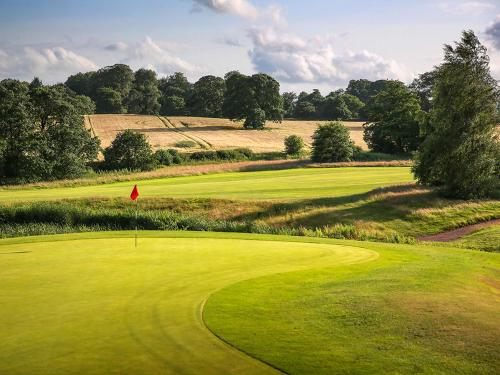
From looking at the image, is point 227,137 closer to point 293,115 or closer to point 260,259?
point 293,115

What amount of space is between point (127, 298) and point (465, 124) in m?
36.6

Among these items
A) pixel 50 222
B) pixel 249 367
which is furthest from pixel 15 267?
pixel 50 222

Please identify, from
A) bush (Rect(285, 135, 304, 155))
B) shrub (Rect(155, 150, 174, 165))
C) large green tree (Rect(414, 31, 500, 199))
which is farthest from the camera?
bush (Rect(285, 135, 304, 155))

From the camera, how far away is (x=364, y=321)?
9781mm

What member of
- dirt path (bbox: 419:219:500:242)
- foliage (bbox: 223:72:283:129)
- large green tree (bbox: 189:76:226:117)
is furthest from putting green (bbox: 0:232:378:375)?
large green tree (bbox: 189:76:226:117)

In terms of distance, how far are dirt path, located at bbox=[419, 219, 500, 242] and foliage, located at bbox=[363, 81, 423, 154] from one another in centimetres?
4402

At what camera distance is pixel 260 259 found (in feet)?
51.8

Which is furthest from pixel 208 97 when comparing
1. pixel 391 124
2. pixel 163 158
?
pixel 163 158

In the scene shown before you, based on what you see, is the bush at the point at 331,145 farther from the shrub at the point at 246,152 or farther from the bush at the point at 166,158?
the bush at the point at 166,158

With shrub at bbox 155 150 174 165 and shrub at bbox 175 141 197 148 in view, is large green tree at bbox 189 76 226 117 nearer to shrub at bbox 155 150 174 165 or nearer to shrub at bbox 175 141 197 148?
shrub at bbox 175 141 197 148

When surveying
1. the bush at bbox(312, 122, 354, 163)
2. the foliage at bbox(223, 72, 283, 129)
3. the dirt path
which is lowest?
the dirt path

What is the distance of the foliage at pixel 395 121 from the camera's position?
259 ft

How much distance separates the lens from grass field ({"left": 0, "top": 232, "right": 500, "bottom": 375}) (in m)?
8.02

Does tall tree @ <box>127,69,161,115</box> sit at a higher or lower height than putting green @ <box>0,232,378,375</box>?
higher
